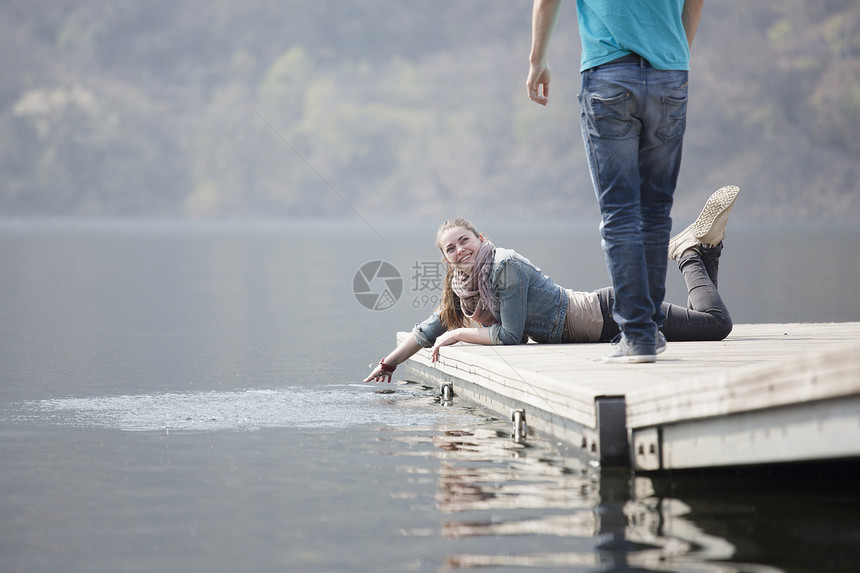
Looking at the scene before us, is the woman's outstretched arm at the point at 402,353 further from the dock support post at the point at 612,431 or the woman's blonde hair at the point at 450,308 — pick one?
the dock support post at the point at 612,431

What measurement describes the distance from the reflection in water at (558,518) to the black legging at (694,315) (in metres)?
1.72

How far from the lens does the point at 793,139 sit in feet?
263

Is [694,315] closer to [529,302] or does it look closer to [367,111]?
[529,302]

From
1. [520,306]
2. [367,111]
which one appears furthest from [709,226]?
[367,111]

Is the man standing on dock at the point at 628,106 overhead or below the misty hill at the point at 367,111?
below

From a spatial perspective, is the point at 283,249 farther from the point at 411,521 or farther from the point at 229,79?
the point at 229,79

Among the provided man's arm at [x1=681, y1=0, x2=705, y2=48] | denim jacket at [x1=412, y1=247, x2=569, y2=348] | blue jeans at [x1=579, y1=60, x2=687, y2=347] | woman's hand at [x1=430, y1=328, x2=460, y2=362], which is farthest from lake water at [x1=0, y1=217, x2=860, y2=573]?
man's arm at [x1=681, y1=0, x2=705, y2=48]

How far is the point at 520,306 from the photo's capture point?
636 centimetres

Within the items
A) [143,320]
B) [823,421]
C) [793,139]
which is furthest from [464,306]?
[793,139]

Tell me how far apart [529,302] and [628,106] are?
6.36 feet

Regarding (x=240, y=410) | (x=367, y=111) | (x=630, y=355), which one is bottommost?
(x=240, y=410)

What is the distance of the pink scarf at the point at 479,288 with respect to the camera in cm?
611

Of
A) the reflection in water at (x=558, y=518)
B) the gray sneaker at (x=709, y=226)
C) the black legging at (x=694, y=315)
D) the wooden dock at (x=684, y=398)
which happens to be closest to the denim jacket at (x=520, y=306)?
the wooden dock at (x=684, y=398)

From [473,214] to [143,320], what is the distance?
66112 millimetres
